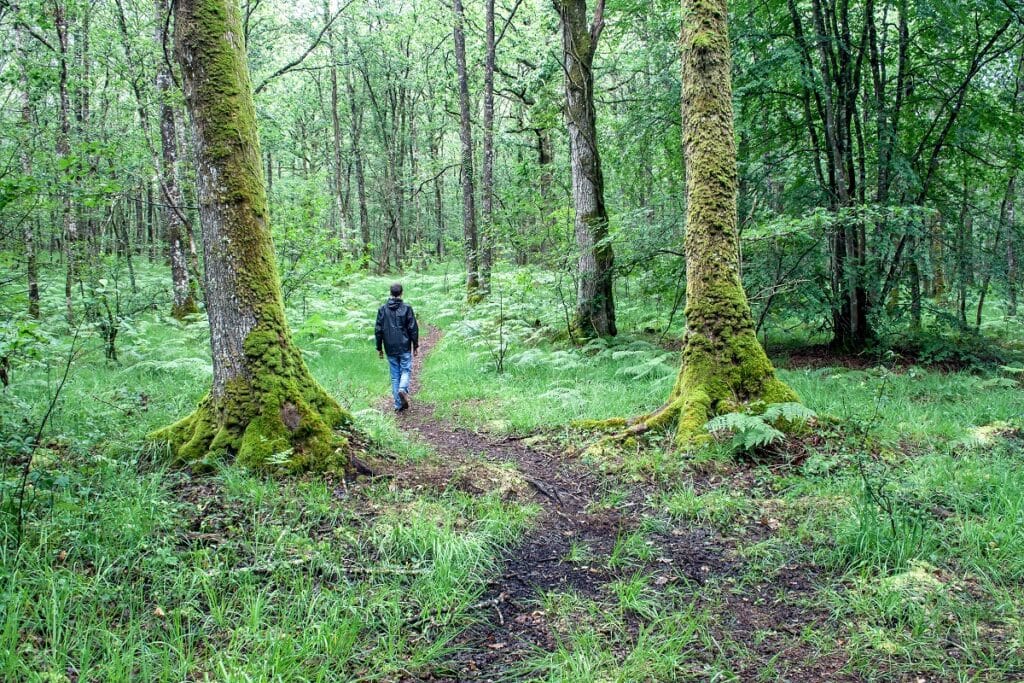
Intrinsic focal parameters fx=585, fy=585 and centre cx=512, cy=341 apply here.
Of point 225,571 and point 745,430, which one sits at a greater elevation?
point 745,430

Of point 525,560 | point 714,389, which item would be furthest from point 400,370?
point 525,560

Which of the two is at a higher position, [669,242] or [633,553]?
[669,242]

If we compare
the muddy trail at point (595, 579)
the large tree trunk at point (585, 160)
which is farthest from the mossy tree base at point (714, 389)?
the large tree trunk at point (585, 160)

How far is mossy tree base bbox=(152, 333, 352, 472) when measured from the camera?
196 inches

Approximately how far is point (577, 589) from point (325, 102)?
38677 mm

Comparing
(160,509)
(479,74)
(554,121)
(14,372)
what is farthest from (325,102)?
(160,509)

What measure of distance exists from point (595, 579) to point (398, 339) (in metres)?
6.33

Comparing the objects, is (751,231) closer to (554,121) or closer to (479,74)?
(554,121)

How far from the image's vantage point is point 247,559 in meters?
3.64

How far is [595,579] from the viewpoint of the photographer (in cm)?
384

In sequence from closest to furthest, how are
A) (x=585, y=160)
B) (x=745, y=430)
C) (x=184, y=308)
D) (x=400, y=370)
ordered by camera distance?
(x=745, y=430) < (x=400, y=370) < (x=585, y=160) < (x=184, y=308)

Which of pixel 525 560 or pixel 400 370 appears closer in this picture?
pixel 525 560

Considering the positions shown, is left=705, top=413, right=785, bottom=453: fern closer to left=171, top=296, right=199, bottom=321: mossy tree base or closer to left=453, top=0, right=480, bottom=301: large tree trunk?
left=453, top=0, right=480, bottom=301: large tree trunk

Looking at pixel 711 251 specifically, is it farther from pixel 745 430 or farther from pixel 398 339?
pixel 398 339
